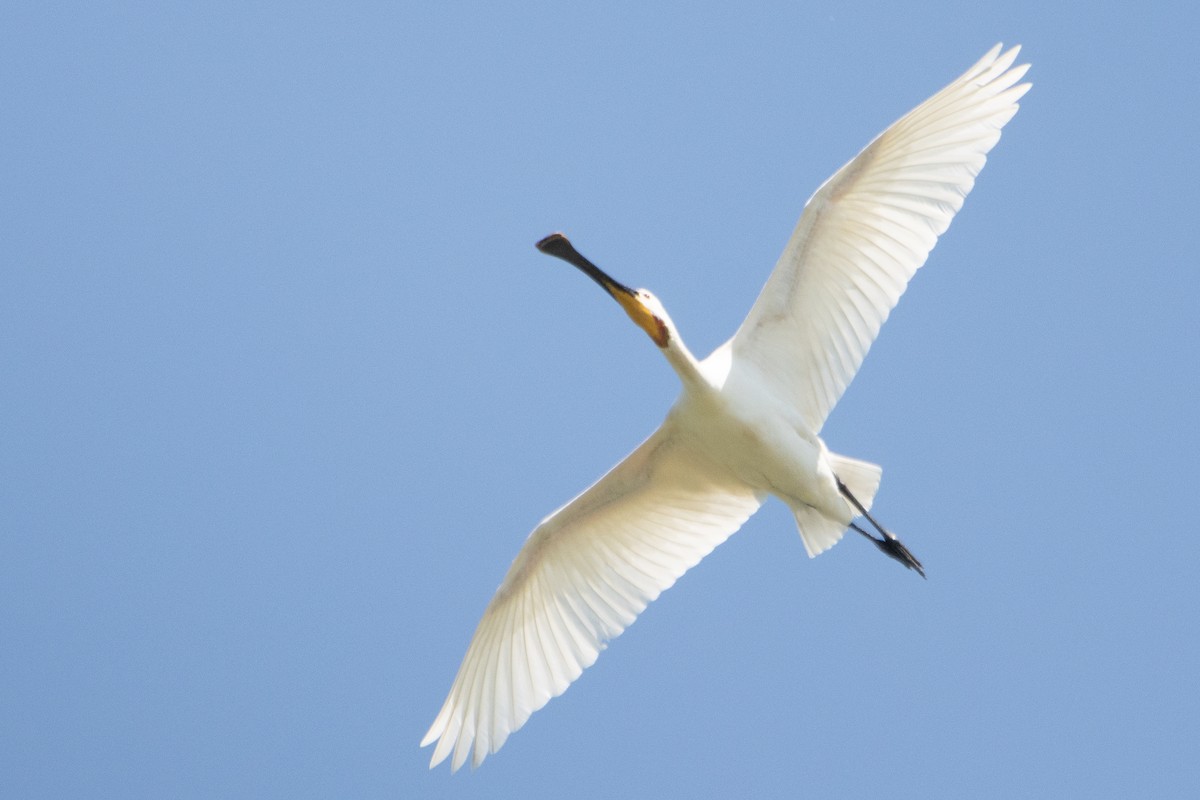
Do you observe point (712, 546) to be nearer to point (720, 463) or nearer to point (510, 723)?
A: point (720, 463)

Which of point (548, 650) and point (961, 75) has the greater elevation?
point (961, 75)

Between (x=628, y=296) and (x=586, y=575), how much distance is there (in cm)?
133

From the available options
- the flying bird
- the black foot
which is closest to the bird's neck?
the flying bird

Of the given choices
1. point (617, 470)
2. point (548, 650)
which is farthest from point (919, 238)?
point (548, 650)

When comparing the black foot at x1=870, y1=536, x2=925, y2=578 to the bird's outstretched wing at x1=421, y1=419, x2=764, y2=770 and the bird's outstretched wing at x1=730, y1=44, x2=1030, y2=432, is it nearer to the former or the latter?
the bird's outstretched wing at x1=421, y1=419, x2=764, y2=770

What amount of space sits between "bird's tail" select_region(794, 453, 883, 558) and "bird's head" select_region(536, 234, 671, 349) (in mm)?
903

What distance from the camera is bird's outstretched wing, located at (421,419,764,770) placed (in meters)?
8.45

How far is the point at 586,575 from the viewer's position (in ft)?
28.3

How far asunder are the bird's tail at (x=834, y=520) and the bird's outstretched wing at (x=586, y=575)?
32cm

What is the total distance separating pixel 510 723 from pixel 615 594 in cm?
72

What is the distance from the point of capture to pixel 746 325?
8250 mm

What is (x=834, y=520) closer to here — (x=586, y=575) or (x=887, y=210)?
(x=586, y=575)

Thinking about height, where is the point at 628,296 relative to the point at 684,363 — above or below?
above

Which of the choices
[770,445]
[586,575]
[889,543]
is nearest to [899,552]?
[889,543]
